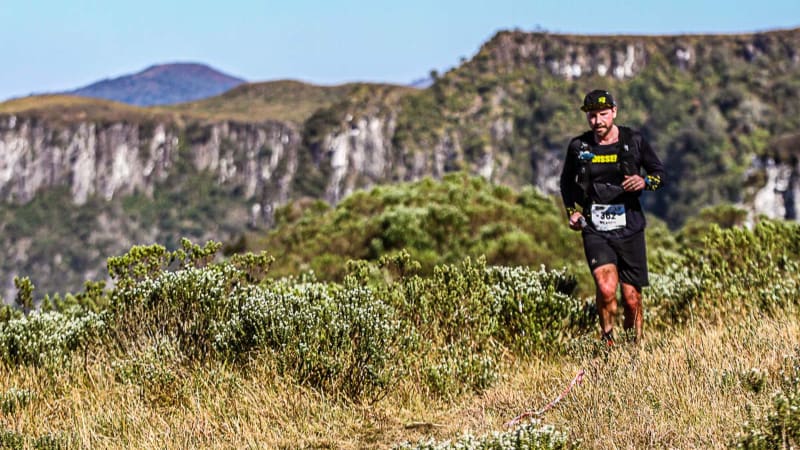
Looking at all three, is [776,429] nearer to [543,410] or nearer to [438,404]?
[543,410]

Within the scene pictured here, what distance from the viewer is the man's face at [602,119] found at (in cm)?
602

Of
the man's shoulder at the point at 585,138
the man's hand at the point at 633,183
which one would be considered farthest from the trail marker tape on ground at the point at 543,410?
the man's shoulder at the point at 585,138

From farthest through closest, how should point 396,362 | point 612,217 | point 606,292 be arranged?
point 612,217, point 606,292, point 396,362

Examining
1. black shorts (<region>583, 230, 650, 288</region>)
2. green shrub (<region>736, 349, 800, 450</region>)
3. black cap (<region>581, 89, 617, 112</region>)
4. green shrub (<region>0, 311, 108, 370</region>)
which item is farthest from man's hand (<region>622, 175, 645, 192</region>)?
green shrub (<region>0, 311, 108, 370</region>)

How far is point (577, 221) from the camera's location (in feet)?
20.0

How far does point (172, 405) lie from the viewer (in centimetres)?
512

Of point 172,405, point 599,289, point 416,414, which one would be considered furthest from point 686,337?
point 172,405

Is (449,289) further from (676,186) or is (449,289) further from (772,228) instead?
(676,186)

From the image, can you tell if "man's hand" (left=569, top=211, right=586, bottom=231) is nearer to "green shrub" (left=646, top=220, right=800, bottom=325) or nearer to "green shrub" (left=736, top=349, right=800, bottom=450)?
"green shrub" (left=646, top=220, right=800, bottom=325)

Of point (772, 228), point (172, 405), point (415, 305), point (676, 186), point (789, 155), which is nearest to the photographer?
point (172, 405)

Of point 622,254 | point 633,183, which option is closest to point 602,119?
point 633,183

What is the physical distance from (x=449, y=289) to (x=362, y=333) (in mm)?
1295

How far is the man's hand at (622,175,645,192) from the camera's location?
5.84 metres

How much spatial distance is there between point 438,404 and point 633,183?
2.36 metres
